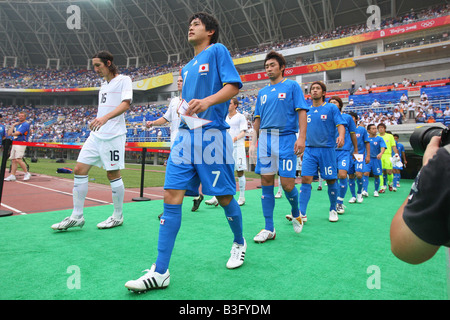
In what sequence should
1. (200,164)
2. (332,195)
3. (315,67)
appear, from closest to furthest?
1. (200,164)
2. (332,195)
3. (315,67)

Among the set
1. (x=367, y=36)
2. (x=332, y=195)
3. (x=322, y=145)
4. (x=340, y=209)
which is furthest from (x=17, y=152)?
(x=367, y=36)

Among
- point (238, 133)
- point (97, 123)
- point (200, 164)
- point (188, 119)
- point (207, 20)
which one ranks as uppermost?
point (207, 20)

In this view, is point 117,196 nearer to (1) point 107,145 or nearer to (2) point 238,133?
(1) point 107,145

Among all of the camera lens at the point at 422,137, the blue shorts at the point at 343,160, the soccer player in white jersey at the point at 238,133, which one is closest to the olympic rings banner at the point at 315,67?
the blue shorts at the point at 343,160

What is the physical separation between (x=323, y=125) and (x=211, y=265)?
10.4 feet

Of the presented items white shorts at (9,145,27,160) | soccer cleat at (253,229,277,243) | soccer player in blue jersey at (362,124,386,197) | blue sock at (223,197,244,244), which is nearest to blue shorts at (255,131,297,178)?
soccer cleat at (253,229,277,243)

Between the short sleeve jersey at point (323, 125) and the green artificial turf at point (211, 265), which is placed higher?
the short sleeve jersey at point (323, 125)

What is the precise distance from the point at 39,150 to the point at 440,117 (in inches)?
1745

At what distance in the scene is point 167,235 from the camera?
1919mm

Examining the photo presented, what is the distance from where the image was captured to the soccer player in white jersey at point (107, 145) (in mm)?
3320

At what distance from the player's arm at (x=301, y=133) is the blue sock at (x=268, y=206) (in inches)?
23.0

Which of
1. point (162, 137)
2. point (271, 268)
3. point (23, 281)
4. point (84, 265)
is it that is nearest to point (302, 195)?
point (271, 268)

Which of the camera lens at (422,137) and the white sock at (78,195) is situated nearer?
the camera lens at (422,137)

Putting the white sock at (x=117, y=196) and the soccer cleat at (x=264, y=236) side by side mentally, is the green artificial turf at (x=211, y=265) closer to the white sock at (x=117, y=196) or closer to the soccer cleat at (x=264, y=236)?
the soccer cleat at (x=264, y=236)
